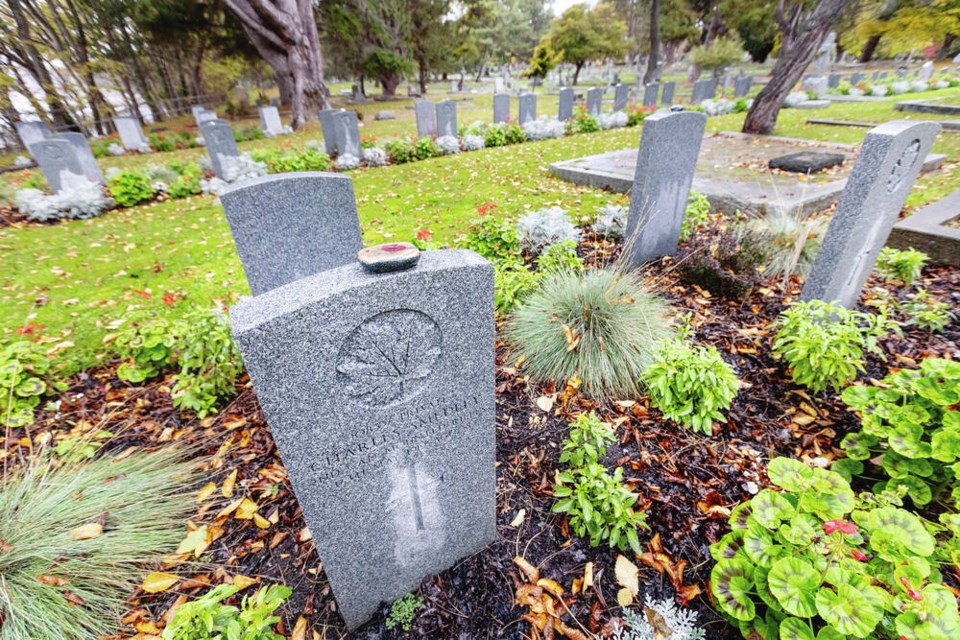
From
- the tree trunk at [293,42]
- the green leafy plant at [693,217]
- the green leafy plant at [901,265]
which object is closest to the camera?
the green leafy plant at [901,265]

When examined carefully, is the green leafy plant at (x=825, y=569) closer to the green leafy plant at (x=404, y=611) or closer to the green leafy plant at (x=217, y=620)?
the green leafy plant at (x=404, y=611)

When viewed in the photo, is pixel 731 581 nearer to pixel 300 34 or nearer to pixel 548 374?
pixel 548 374

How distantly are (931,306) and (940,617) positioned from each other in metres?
3.43

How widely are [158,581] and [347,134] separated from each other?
1050 cm

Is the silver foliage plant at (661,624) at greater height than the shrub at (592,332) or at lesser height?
lesser

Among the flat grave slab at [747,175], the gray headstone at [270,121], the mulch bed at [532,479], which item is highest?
the gray headstone at [270,121]

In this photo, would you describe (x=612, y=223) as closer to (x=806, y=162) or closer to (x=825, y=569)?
(x=825, y=569)

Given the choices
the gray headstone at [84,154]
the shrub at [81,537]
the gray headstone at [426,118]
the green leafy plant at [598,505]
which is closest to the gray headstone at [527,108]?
the gray headstone at [426,118]

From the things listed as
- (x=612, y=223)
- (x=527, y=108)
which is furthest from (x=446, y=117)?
(x=612, y=223)

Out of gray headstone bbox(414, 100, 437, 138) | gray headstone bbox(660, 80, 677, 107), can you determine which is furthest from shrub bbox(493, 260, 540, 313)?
gray headstone bbox(660, 80, 677, 107)

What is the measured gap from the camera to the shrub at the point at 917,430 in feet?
6.10

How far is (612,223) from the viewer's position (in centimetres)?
523

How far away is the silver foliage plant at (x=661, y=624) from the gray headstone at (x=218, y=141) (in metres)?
10.8

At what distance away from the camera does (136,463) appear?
2570 millimetres
